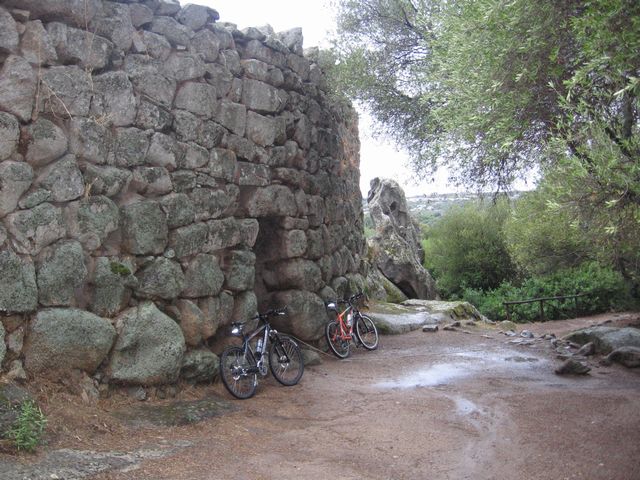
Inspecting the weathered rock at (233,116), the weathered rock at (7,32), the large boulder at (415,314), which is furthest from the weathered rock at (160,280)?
the large boulder at (415,314)

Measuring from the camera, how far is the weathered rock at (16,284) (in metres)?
5.38

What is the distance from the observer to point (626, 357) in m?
9.47

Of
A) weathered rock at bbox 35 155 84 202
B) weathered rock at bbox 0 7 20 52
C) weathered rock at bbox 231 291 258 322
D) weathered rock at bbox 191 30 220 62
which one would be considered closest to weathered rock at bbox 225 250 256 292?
weathered rock at bbox 231 291 258 322

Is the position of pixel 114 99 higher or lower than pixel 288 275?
higher

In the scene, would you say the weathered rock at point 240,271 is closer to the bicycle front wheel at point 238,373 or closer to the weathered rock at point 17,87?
the bicycle front wheel at point 238,373

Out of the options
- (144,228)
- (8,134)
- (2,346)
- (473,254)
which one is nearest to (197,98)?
(144,228)

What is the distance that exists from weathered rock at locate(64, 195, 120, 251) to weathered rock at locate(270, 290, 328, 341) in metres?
3.68

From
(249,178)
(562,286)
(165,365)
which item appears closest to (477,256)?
(562,286)

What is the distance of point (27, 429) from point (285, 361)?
4.00m

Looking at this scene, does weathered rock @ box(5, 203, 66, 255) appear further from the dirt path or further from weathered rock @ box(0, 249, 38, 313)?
the dirt path

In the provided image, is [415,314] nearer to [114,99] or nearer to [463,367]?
[463,367]

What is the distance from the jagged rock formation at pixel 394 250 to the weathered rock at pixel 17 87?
1314 cm

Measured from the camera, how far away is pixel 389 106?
1298 cm

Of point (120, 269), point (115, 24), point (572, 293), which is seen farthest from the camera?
point (572, 293)
